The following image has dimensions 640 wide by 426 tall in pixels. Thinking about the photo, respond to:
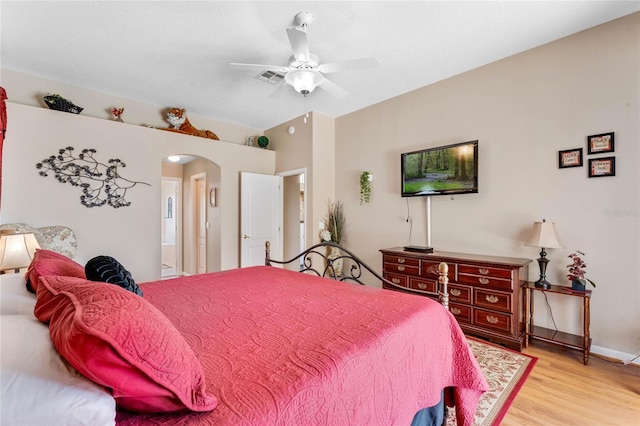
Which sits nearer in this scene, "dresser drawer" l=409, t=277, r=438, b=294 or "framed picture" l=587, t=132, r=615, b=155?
"framed picture" l=587, t=132, r=615, b=155

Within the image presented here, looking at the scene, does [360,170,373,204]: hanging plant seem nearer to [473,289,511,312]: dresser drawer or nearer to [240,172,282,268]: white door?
[240,172,282,268]: white door

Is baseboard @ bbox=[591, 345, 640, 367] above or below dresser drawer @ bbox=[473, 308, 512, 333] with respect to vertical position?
below

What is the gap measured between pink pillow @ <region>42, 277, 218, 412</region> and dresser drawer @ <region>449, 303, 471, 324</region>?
290 centimetres

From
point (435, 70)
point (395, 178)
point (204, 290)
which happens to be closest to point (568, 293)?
point (395, 178)

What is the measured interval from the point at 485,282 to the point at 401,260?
0.93 meters

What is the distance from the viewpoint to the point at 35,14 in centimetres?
248

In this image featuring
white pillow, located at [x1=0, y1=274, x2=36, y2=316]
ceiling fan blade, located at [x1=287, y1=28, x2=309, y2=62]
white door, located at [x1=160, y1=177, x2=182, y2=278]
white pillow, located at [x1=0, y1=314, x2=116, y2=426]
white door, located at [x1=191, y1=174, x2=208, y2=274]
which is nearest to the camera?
white pillow, located at [x1=0, y1=314, x2=116, y2=426]

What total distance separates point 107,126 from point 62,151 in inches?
23.4

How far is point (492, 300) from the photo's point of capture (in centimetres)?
283

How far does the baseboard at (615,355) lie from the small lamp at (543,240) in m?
0.68

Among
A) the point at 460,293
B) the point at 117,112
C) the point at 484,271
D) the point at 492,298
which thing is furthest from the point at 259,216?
the point at 492,298

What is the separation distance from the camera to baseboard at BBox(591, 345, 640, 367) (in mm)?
2468

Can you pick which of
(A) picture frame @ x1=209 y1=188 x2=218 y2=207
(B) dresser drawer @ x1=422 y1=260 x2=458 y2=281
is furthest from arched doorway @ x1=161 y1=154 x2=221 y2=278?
(B) dresser drawer @ x1=422 y1=260 x2=458 y2=281

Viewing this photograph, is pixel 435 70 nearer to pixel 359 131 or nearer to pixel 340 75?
pixel 340 75
